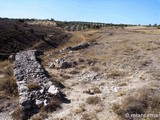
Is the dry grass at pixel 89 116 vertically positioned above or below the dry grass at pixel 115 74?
below

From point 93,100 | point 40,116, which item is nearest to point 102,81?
point 93,100

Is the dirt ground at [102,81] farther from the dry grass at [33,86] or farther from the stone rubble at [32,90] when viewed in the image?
the dry grass at [33,86]

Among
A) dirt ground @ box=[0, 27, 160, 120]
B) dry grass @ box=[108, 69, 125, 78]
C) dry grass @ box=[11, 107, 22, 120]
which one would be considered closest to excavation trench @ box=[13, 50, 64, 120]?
dry grass @ box=[11, 107, 22, 120]

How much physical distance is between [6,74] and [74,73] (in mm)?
5222

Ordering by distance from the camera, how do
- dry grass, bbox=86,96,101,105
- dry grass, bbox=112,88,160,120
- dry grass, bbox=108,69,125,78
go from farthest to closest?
dry grass, bbox=108,69,125,78, dry grass, bbox=86,96,101,105, dry grass, bbox=112,88,160,120

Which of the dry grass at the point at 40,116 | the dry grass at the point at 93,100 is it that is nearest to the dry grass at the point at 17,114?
the dry grass at the point at 40,116

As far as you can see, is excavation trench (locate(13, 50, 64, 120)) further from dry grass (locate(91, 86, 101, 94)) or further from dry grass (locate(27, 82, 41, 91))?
dry grass (locate(91, 86, 101, 94))

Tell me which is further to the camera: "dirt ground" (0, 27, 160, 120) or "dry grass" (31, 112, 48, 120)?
"dirt ground" (0, 27, 160, 120)

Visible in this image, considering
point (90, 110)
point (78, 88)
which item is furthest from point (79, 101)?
point (78, 88)

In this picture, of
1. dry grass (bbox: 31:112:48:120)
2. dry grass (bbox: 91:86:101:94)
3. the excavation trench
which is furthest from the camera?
dry grass (bbox: 91:86:101:94)

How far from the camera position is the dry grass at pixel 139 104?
1236cm

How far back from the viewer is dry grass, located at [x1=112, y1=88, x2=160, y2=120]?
1236 cm

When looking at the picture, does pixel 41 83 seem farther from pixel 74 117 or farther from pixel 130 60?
pixel 130 60

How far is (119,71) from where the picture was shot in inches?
806
